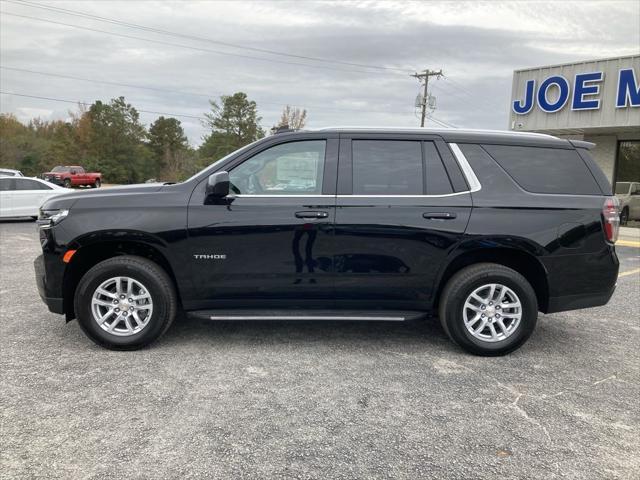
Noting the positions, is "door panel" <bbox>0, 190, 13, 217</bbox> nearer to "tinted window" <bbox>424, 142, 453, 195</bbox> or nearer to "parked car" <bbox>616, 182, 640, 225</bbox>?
"tinted window" <bbox>424, 142, 453, 195</bbox>

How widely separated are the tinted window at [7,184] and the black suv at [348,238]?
1200cm

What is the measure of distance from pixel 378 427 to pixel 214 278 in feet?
6.08

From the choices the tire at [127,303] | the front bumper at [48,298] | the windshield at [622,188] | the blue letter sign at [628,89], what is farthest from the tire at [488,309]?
the windshield at [622,188]

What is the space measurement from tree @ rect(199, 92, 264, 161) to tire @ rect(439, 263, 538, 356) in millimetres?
55178

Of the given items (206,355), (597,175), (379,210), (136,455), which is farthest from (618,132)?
(136,455)

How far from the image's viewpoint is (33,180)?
14.6 meters

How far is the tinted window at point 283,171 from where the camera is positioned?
4199mm

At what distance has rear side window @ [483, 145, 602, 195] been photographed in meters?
4.26

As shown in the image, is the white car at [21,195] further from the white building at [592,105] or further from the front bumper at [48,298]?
the white building at [592,105]

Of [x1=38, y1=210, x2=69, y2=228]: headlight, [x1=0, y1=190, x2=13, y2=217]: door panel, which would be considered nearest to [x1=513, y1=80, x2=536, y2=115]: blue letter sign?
[x1=0, y1=190, x2=13, y2=217]: door panel

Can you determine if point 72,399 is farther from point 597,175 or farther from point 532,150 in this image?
point 597,175

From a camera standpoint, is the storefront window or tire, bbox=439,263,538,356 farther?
the storefront window

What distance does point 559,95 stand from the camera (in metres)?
18.2

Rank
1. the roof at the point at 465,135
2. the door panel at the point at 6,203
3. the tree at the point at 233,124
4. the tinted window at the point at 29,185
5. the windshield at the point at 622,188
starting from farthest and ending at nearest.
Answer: the tree at the point at 233,124 < the windshield at the point at 622,188 < the tinted window at the point at 29,185 < the door panel at the point at 6,203 < the roof at the point at 465,135
